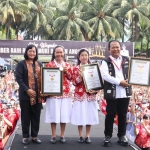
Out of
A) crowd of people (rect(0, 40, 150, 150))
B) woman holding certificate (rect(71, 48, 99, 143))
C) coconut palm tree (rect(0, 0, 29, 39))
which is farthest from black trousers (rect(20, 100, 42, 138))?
coconut palm tree (rect(0, 0, 29, 39))

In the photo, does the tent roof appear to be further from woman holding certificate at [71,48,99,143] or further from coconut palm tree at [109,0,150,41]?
woman holding certificate at [71,48,99,143]

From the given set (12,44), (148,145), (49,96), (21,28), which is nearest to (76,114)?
(49,96)

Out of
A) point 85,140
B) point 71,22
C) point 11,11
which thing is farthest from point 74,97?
point 71,22

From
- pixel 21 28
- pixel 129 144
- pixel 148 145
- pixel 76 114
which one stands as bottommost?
pixel 148 145

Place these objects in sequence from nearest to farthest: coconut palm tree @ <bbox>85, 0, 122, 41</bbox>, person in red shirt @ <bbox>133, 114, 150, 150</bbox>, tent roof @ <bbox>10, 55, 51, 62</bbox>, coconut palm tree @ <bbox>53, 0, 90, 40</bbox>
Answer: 1. person in red shirt @ <bbox>133, 114, 150, 150</bbox>
2. tent roof @ <bbox>10, 55, 51, 62</bbox>
3. coconut palm tree @ <bbox>53, 0, 90, 40</bbox>
4. coconut palm tree @ <bbox>85, 0, 122, 41</bbox>

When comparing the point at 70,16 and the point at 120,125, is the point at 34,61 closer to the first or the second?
the point at 120,125

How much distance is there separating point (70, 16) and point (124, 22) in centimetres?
595

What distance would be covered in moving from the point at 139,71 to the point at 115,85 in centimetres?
33

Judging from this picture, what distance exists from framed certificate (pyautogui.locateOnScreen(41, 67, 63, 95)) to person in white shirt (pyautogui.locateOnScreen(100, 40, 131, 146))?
527 mm

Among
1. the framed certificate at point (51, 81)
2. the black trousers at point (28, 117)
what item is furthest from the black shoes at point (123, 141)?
the black trousers at point (28, 117)

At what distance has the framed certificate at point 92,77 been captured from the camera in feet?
12.0

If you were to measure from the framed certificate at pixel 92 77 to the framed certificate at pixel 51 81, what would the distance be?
304 millimetres

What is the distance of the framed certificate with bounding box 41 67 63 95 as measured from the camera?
11.9ft

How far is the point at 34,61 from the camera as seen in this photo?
147 inches
